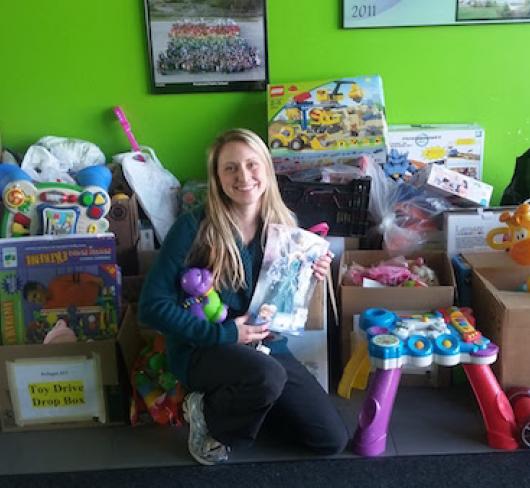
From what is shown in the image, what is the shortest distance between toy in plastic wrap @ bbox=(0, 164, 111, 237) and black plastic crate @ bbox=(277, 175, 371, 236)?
0.62 metres

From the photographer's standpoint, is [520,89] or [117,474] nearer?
[117,474]

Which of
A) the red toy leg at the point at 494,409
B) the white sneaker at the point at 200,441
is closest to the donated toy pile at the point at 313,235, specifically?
the red toy leg at the point at 494,409

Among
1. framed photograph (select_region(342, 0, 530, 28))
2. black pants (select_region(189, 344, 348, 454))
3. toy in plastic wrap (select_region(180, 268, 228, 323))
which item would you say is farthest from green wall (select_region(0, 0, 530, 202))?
black pants (select_region(189, 344, 348, 454))

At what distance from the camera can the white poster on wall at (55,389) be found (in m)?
1.65

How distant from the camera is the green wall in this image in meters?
2.26

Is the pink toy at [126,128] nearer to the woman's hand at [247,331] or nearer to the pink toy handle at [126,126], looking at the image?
the pink toy handle at [126,126]

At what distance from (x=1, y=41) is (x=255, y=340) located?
1.56 m

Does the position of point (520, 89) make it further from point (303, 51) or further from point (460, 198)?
point (303, 51)

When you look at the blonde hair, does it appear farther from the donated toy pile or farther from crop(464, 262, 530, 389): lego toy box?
crop(464, 262, 530, 389): lego toy box

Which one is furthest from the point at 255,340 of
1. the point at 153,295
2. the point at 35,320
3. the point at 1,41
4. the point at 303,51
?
the point at 1,41

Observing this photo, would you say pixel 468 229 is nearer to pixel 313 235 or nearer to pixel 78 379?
pixel 313 235

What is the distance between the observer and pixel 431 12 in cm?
223

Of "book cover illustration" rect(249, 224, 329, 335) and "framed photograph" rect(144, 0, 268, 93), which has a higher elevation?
"framed photograph" rect(144, 0, 268, 93)

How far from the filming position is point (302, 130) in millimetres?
2201
